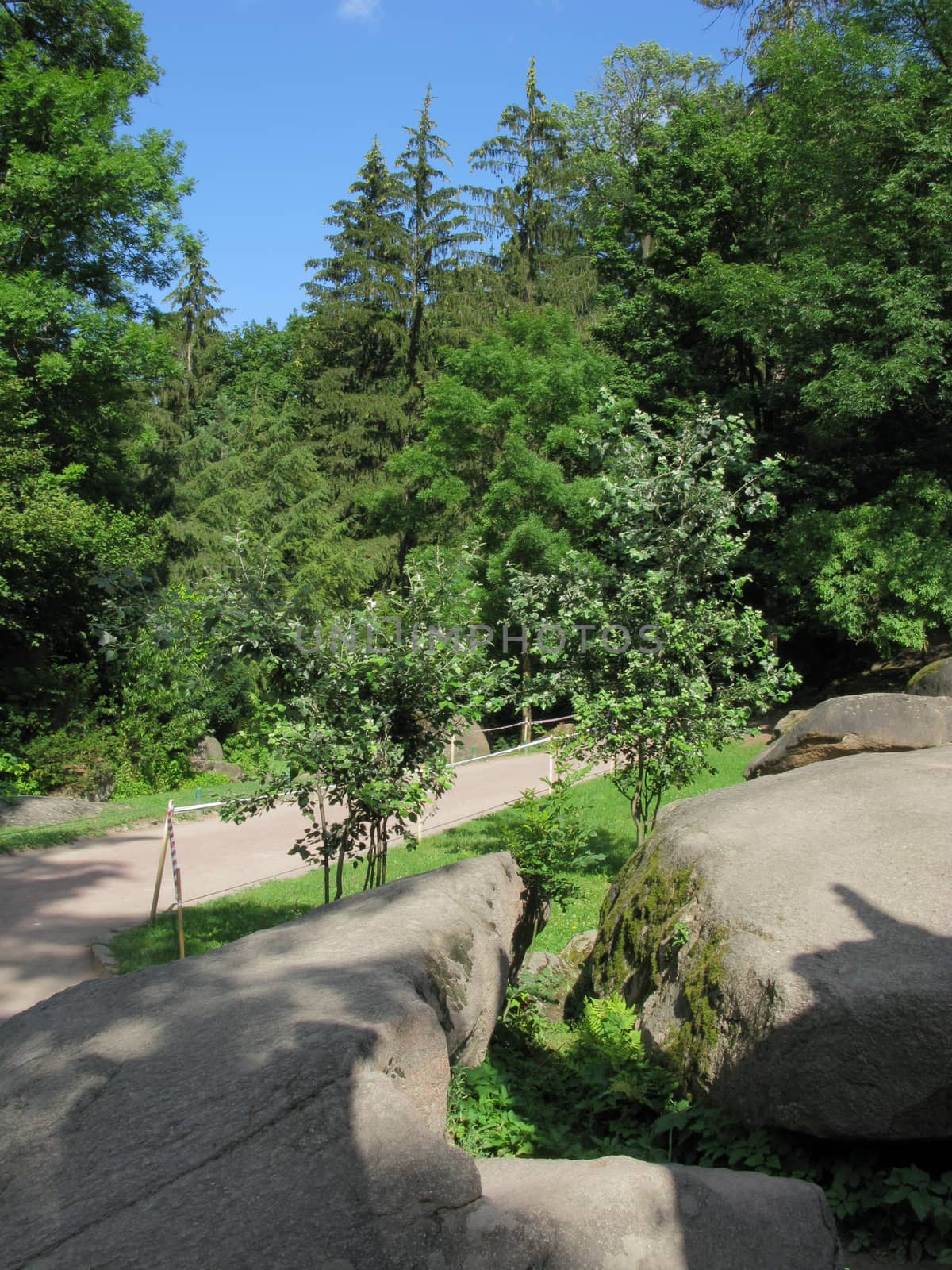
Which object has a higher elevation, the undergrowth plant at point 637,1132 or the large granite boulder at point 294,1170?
the large granite boulder at point 294,1170

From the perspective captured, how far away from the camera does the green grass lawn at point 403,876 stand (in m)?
8.56

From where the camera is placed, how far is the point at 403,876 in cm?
924

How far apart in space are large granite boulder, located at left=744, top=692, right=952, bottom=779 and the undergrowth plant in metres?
5.29

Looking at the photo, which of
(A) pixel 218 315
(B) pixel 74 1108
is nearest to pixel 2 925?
(B) pixel 74 1108

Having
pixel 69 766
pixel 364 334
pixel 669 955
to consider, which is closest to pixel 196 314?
pixel 364 334

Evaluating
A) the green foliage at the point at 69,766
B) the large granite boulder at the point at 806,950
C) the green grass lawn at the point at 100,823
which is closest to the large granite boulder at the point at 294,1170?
the large granite boulder at the point at 806,950

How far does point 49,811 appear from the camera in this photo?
15352 mm

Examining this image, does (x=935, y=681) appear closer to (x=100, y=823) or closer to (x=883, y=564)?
(x=883, y=564)

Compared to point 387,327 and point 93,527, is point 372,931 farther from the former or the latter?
point 387,327

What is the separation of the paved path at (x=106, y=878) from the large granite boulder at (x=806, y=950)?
4896 millimetres

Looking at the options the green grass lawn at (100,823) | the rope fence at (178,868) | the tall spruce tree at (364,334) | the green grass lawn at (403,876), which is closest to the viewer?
the rope fence at (178,868)

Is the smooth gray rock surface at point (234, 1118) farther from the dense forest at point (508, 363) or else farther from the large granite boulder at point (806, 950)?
the dense forest at point (508, 363)

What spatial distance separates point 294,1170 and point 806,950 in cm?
254

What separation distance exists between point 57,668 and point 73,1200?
20.5 m
